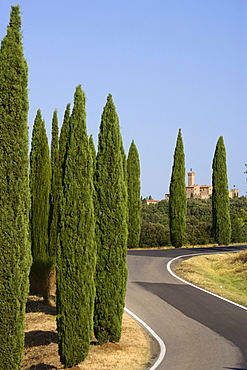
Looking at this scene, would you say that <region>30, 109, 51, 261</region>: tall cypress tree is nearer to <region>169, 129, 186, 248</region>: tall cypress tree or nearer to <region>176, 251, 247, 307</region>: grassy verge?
<region>176, 251, 247, 307</region>: grassy verge

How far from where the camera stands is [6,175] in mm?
10898

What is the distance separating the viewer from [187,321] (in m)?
17.2

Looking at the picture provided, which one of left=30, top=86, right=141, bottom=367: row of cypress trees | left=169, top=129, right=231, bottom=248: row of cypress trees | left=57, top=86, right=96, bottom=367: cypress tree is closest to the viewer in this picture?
left=57, top=86, right=96, bottom=367: cypress tree

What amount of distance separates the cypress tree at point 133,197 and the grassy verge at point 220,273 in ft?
26.2

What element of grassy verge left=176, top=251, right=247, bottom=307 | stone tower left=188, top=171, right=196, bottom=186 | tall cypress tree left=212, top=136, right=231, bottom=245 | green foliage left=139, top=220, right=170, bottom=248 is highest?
stone tower left=188, top=171, right=196, bottom=186

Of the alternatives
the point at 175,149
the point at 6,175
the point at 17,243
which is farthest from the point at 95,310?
the point at 175,149

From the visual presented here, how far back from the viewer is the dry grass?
13.2m

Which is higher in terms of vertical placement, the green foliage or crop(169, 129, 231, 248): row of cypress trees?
crop(169, 129, 231, 248): row of cypress trees

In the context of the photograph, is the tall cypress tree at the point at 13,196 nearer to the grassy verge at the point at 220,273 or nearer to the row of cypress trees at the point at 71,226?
the row of cypress trees at the point at 71,226

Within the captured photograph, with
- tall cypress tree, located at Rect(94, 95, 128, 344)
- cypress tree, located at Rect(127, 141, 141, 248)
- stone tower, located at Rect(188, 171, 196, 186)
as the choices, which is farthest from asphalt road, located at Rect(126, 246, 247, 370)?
stone tower, located at Rect(188, 171, 196, 186)

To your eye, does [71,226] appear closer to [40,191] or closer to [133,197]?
[40,191]

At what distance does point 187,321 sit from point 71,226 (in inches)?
263

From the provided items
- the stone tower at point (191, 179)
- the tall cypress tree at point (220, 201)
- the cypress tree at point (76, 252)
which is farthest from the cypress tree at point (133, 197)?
the stone tower at point (191, 179)

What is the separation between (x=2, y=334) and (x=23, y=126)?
4.66 metres
